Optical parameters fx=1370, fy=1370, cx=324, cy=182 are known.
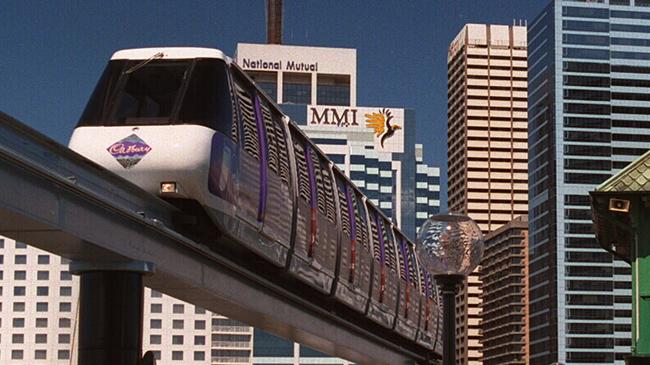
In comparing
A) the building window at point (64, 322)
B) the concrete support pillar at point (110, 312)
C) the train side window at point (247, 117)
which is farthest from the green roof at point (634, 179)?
the building window at point (64, 322)

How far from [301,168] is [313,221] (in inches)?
41.2

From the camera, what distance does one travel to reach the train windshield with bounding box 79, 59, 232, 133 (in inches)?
773

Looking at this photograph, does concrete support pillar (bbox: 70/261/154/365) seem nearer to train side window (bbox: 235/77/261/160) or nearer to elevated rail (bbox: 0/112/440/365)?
elevated rail (bbox: 0/112/440/365)

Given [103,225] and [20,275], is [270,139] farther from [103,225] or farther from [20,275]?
[20,275]

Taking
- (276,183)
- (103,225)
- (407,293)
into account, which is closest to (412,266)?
(407,293)

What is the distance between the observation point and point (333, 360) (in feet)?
648

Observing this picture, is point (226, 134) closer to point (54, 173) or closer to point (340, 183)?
point (54, 173)

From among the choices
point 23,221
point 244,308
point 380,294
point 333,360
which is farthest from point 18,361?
point 333,360

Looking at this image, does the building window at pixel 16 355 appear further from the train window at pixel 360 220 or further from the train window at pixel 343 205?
the train window at pixel 343 205

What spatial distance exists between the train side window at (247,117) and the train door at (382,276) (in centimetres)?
1116

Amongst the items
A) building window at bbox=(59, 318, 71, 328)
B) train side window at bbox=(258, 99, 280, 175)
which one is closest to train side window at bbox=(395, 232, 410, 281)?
train side window at bbox=(258, 99, 280, 175)

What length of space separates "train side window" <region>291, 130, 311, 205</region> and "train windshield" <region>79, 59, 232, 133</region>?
15.2 feet

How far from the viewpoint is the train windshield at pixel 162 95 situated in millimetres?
19625

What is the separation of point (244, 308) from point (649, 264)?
23.3ft
